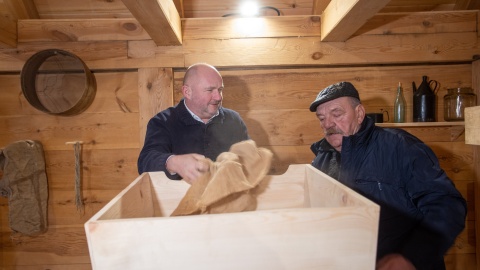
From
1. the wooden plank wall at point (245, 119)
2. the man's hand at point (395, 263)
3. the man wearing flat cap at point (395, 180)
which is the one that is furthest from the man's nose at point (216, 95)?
the man's hand at point (395, 263)

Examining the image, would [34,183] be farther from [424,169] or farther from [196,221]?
[424,169]

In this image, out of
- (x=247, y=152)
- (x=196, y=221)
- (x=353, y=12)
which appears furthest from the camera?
(x=353, y=12)

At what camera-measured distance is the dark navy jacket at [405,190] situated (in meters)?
0.98

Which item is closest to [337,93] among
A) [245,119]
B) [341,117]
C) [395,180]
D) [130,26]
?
[341,117]

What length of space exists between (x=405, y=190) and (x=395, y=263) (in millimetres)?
377

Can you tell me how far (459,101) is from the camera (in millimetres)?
2049

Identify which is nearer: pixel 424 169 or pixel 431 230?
pixel 431 230

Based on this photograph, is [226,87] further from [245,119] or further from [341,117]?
[341,117]

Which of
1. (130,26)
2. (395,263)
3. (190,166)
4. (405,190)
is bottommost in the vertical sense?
(395,263)

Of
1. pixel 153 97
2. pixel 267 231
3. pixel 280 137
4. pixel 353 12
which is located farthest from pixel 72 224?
pixel 353 12

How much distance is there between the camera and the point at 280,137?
2.18m

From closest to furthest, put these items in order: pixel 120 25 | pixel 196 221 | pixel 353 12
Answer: pixel 196 221 < pixel 353 12 < pixel 120 25

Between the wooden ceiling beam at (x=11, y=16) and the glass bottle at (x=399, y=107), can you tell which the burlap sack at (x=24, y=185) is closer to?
the wooden ceiling beam at (x=11, y=16)

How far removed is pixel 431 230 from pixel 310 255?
651mm
